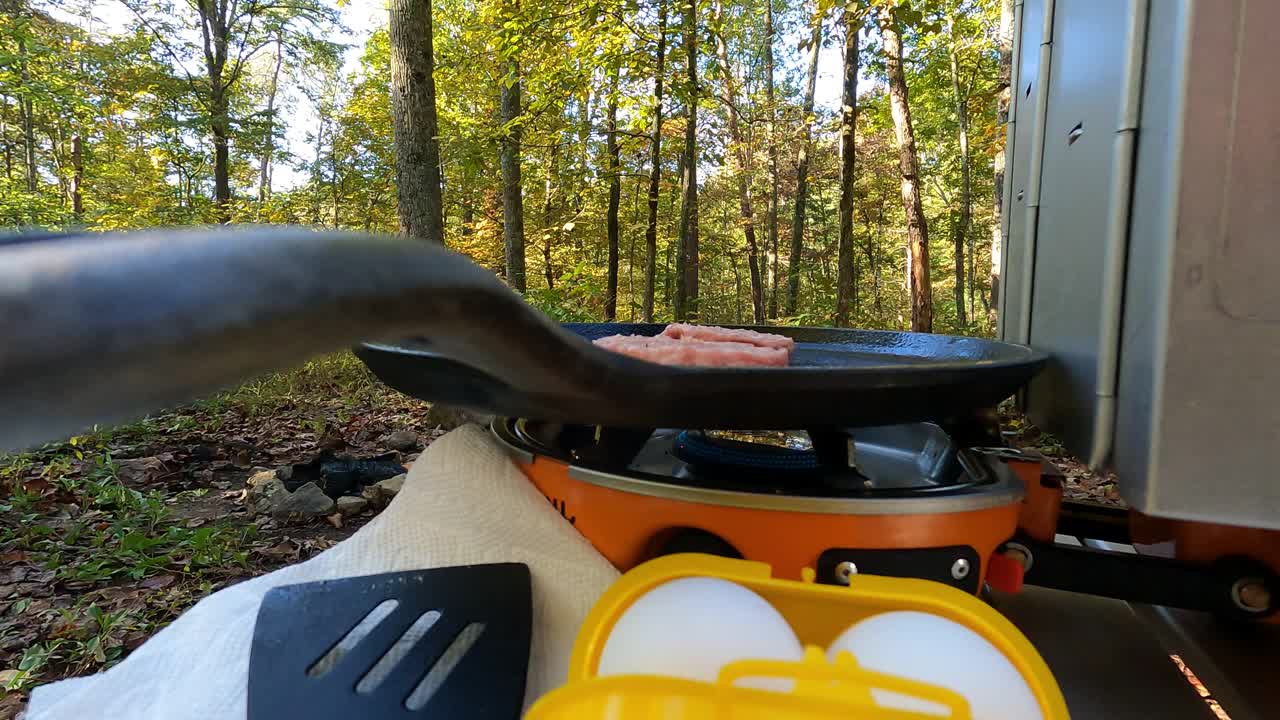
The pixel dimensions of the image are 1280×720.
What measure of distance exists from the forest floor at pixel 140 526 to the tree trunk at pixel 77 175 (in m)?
10.4

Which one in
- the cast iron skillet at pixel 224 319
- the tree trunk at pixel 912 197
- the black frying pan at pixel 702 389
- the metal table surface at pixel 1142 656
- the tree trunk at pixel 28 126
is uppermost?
the tree trunk at pixel 28 126

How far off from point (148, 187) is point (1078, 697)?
1323 cm

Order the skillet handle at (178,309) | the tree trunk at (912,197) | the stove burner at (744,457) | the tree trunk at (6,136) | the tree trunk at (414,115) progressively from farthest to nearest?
1. the tree trunk at (6,136)
2. the tree trunk at (912,197)
3. the tree trunk at (414,115)
4. the stove burner at (744,457)
5. the skillet handle at (178,309)

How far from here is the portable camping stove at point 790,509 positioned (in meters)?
0.76

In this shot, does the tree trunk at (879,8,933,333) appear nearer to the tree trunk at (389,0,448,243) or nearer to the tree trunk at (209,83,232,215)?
the tree trunk at (389,0,448,243)

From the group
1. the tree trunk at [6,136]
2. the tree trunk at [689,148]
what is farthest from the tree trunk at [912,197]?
the tree trunk at [6,136]

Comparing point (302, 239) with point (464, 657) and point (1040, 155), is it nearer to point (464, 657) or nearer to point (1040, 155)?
point (464, 657)

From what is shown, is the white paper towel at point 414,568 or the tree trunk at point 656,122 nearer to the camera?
the white paper towel at point 414,568

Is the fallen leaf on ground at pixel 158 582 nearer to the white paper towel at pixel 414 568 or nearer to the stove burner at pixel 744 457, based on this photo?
the white paper towel at pixel 414 568

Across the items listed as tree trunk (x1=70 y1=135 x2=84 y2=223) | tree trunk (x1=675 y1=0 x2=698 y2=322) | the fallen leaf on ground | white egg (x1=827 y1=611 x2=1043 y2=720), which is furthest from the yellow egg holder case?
tree trunk (x1=70 y1=135 x2=84 y2=223)

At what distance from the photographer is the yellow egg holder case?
459mm

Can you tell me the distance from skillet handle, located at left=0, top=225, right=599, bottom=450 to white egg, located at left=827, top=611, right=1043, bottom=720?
0.47 metres

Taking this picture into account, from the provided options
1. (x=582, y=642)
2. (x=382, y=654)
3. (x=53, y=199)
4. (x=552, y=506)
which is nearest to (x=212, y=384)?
(x=582, y=642)

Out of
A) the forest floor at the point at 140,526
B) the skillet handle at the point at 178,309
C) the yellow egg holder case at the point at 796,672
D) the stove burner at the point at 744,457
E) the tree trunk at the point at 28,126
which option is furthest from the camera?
the tree trunk at the point at 28,126
